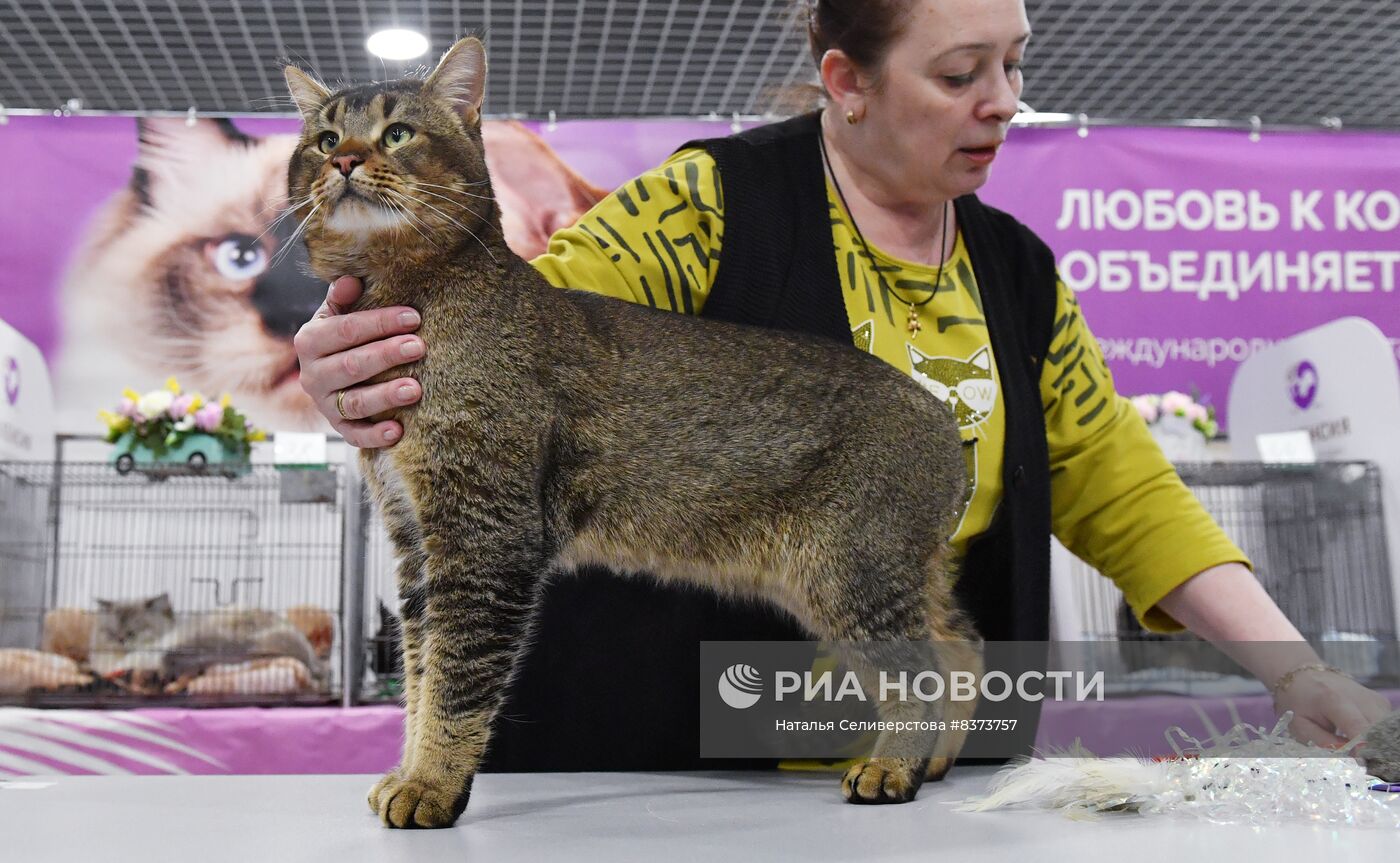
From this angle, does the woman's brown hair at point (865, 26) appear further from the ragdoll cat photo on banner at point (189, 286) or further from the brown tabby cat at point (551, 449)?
the ragdoll cat photo on banner at point (189, 286)

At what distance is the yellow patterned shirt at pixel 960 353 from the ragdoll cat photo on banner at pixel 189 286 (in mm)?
1948

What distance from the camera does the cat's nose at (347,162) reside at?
3.49 feet

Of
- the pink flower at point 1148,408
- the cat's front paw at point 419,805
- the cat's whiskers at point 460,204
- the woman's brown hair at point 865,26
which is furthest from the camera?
the pink flower at point 1148,408

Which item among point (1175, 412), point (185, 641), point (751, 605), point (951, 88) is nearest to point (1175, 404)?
point (1175, 412)

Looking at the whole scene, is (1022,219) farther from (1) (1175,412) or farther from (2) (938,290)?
(2) (938,290)

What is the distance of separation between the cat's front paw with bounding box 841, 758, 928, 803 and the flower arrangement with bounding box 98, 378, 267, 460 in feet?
7.69

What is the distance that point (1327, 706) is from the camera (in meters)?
1.37

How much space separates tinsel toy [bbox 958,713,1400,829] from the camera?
1.01m

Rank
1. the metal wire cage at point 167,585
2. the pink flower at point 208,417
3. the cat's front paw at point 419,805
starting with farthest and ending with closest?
the pink flower at point 208,417 → the metal wire cage at point 167,585 → the cat's front paw at point 419,805

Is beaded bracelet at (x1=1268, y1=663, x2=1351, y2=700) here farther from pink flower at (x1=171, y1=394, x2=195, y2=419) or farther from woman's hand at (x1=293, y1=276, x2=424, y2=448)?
pink flower at (x1=171, y1=394, x2=195, y2=419)

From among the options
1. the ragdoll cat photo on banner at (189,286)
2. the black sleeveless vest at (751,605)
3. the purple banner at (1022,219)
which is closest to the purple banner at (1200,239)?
the purple banner at (1022,219)

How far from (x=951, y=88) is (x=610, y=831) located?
3.15 feet

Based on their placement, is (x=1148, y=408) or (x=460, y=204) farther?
(x=1148, y=408)

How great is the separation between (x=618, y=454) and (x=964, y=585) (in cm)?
62
